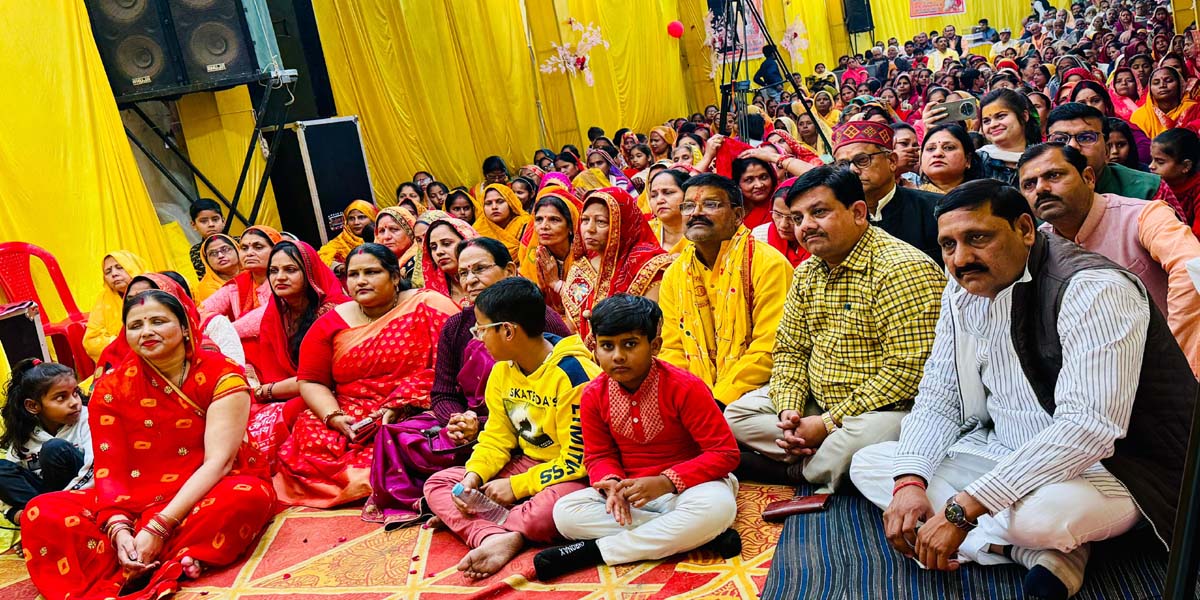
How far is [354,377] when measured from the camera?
3.23m

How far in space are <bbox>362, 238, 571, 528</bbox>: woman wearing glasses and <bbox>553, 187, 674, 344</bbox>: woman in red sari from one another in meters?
0.49

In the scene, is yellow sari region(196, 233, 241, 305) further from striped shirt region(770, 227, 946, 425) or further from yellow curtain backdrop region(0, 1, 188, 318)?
striped shirt region(770, 227, 946, 425)

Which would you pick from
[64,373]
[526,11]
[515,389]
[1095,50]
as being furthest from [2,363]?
[1095,50]

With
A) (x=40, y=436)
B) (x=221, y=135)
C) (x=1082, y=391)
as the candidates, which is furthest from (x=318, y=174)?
(x=1082, y=391)

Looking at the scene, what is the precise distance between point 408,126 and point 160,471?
6036 millimetres

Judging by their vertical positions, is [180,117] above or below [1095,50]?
above

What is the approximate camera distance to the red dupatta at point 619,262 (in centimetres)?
335

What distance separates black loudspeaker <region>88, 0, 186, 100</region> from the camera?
19.3 feet

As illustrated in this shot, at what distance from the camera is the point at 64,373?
10.5ft

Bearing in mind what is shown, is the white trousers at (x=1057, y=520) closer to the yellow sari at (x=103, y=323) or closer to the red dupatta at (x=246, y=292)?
the red dupatta at (x=246, y=292)

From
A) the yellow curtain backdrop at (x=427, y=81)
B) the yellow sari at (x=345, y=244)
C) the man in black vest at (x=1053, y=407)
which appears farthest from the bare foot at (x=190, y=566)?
the yellow curtain backdrop at (x=427, y=81)

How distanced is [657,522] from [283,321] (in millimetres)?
2051

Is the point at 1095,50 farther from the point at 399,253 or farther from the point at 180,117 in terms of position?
the point at 180,117

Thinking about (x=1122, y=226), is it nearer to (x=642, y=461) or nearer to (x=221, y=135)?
(x=642, y=461)
